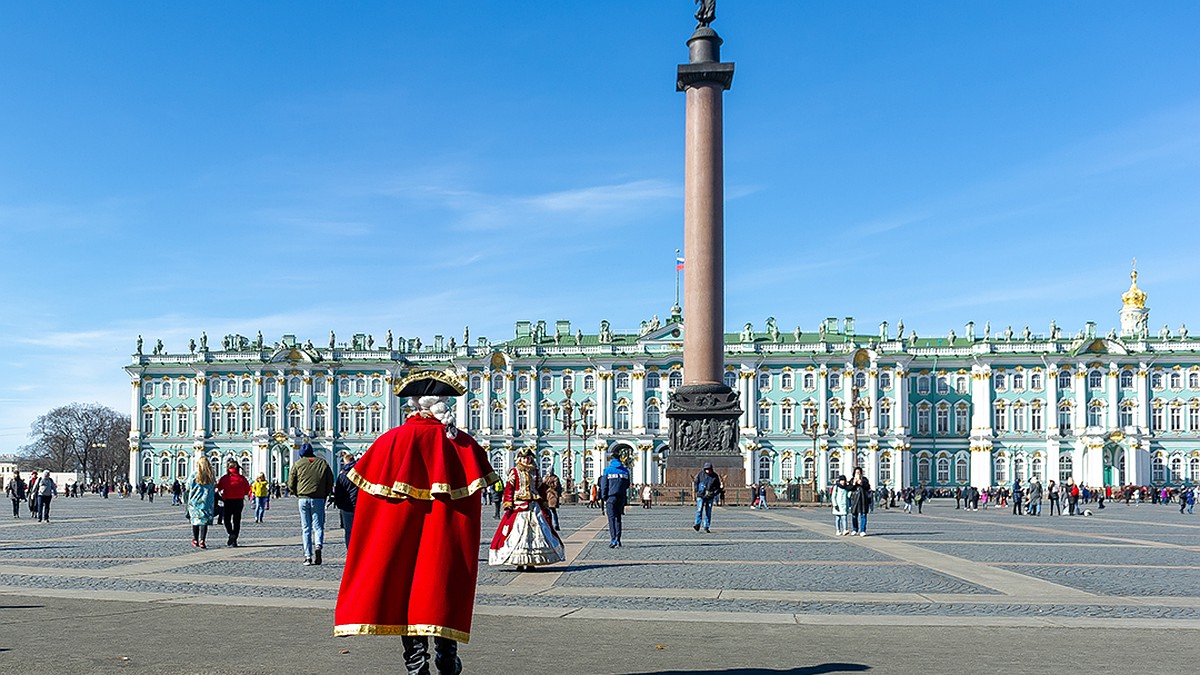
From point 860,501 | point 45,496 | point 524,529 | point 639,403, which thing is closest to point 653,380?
point 639,403

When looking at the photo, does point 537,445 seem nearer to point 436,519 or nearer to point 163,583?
point 163,583

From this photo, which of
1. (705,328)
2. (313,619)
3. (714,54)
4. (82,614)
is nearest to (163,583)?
(82,614)

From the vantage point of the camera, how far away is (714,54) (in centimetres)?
4375

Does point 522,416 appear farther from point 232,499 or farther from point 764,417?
point 232,499

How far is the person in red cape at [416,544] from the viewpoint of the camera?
23.4ft

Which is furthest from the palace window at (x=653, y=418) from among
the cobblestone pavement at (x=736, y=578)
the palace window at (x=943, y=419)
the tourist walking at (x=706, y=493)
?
the cobblestone pavement at (x=736, y=578)

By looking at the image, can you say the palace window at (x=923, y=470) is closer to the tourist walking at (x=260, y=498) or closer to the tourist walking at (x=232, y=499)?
the tourist walking at (x=260, y=498)

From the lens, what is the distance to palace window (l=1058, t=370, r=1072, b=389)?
9344 cm

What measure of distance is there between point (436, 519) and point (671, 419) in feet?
124

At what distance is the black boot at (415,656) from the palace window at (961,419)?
92.7 metres

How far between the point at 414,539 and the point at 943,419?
92586mm

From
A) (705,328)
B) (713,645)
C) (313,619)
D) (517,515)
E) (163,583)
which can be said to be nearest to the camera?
(713,645)

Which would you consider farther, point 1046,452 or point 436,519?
point 1046,452

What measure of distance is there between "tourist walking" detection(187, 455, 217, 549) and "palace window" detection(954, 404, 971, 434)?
270 feet
